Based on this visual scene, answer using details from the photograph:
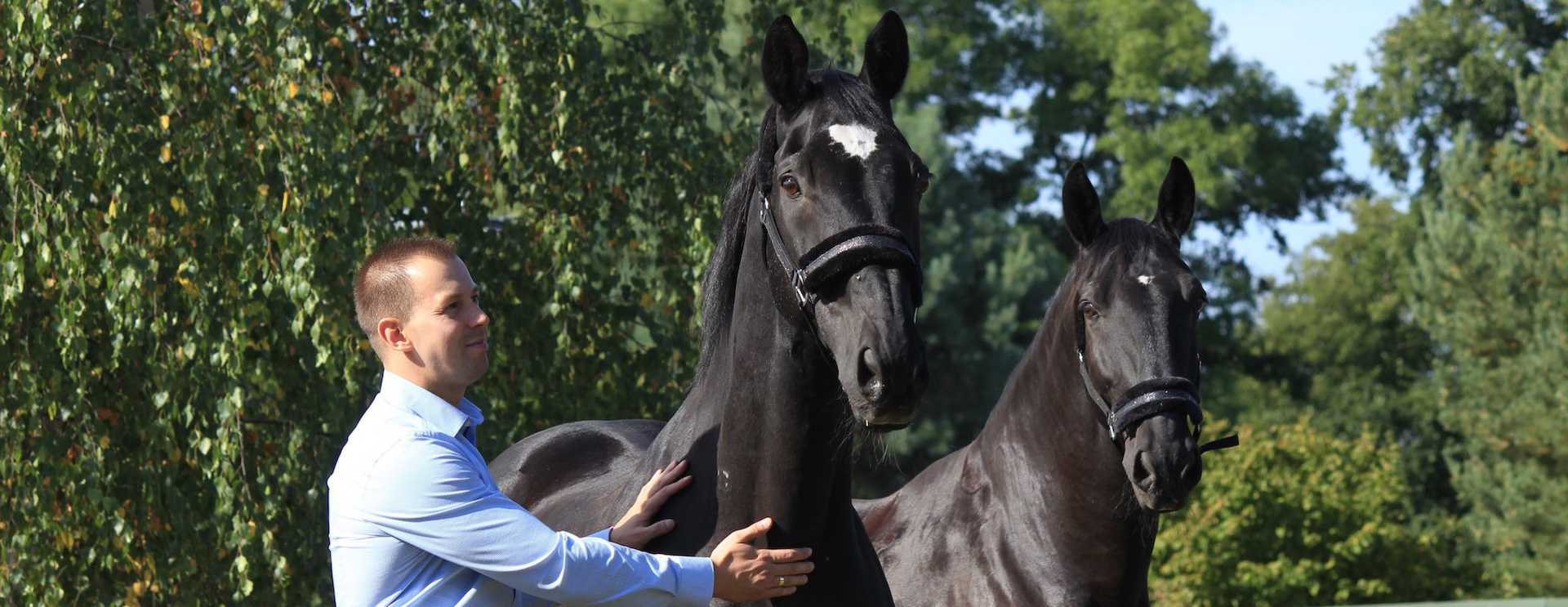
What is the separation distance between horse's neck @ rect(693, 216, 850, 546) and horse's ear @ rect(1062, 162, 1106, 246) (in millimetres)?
2051

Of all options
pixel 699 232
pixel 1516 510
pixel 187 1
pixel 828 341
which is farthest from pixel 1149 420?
pixel 1516 510

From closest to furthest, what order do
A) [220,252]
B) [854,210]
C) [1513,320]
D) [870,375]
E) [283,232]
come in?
[870,375], [854,210], [283,232], [220,252], [1513,320]

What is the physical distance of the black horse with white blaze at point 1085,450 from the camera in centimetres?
449

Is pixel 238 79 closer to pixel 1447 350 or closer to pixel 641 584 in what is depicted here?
pixel 641 584

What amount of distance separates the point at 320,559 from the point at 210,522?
49cm

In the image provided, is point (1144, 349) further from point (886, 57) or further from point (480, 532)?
point (480, 532)

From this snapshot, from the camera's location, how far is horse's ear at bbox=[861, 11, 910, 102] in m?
3.26

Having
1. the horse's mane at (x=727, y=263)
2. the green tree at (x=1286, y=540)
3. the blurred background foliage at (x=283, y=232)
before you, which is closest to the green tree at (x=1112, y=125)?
the green tree at (x=1286, y=540)

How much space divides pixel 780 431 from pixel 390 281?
32.5 inches

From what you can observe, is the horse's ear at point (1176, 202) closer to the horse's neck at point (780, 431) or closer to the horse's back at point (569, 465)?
the horse's back at point (569, 465)

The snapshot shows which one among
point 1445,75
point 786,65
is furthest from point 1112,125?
point 786,65

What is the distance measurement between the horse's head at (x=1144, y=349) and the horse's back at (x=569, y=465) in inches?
53.3

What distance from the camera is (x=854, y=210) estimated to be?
9.68ft

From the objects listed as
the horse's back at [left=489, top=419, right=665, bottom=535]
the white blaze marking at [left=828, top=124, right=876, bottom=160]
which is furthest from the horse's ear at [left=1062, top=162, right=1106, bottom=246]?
the white blaze marking at [left=828, top=124, right=876, bottom=160]
